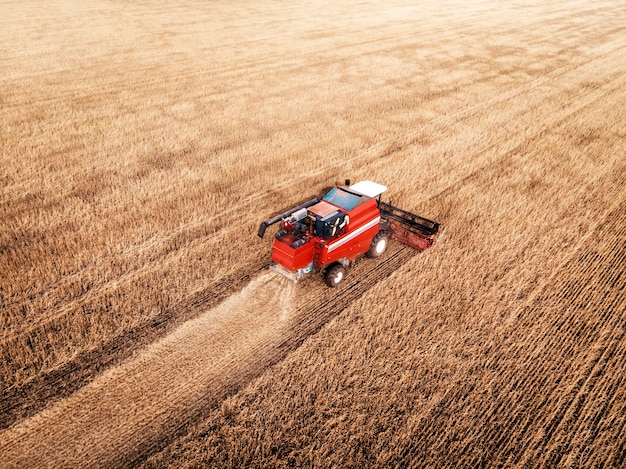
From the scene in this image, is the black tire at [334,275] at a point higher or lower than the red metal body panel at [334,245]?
lower

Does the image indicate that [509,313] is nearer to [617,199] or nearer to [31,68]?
[617,199]

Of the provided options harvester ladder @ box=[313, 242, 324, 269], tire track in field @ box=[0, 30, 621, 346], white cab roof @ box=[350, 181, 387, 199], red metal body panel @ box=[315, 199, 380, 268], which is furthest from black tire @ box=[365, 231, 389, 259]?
tire track in field @ box=[0, 30, 621, 346]

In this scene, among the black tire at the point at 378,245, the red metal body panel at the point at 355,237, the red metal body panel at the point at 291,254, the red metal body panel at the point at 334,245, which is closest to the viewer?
the red metal body panel at the point at 291,254

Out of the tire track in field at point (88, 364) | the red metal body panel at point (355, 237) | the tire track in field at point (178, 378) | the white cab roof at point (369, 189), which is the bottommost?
the tire track in field at point (178, 378)

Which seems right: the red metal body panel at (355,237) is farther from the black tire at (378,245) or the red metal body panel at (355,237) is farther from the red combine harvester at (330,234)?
the black tire at (378,245)

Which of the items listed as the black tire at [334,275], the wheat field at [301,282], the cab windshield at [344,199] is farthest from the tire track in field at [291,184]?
the black tire at [334,275]

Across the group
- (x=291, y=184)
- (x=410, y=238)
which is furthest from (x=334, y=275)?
(x=291, y=184)

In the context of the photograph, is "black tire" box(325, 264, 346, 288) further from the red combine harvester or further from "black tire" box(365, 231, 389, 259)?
"black tire" box(365, 231, 389, 259)

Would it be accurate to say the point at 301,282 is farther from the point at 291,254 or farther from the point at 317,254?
the point at 291,254
